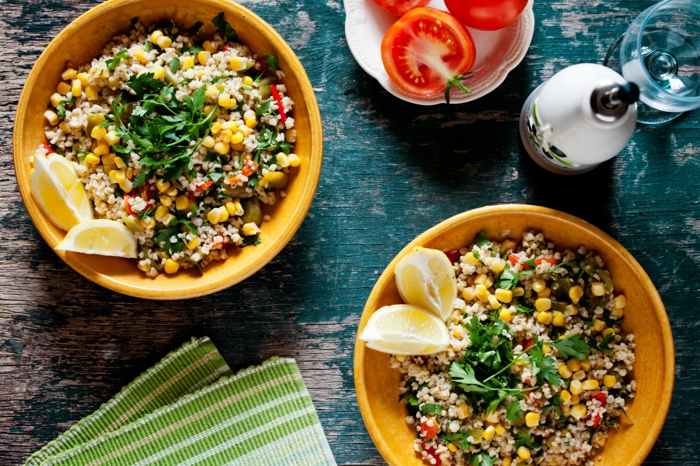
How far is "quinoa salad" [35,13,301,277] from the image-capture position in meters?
2.13

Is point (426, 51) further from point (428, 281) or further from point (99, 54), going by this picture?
point (99, 54)

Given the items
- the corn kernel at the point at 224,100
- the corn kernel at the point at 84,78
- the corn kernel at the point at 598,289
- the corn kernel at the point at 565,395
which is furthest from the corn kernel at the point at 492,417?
the corn kernel at the point at 84,78

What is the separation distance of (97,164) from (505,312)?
167 cm

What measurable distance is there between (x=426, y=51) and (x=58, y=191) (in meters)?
1.48

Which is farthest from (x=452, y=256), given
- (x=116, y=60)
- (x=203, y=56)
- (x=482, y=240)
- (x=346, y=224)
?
(x=116, y=60)

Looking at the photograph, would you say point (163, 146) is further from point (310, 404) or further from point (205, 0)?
point (310, 404)

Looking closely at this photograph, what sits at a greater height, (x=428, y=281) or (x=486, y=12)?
(x=486, y=12)

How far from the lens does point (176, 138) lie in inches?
83.8

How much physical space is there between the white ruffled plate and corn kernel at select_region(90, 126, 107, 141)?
1.01 m

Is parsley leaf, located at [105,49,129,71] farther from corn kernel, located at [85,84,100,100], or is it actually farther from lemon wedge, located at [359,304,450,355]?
lemon wedge, located at [359,304,450,355]

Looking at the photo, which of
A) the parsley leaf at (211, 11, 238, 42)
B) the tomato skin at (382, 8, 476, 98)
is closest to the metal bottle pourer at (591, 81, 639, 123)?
the tomato skin at (382, 8, 476, 98)

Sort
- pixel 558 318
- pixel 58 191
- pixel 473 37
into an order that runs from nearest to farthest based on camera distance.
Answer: pixel 58 191, pixel 558 318, pixel 473 37

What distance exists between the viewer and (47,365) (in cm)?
254

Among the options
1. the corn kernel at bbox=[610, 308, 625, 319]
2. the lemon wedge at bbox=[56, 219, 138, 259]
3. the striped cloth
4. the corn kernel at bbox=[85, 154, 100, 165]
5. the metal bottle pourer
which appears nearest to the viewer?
the metal bottle pourer
